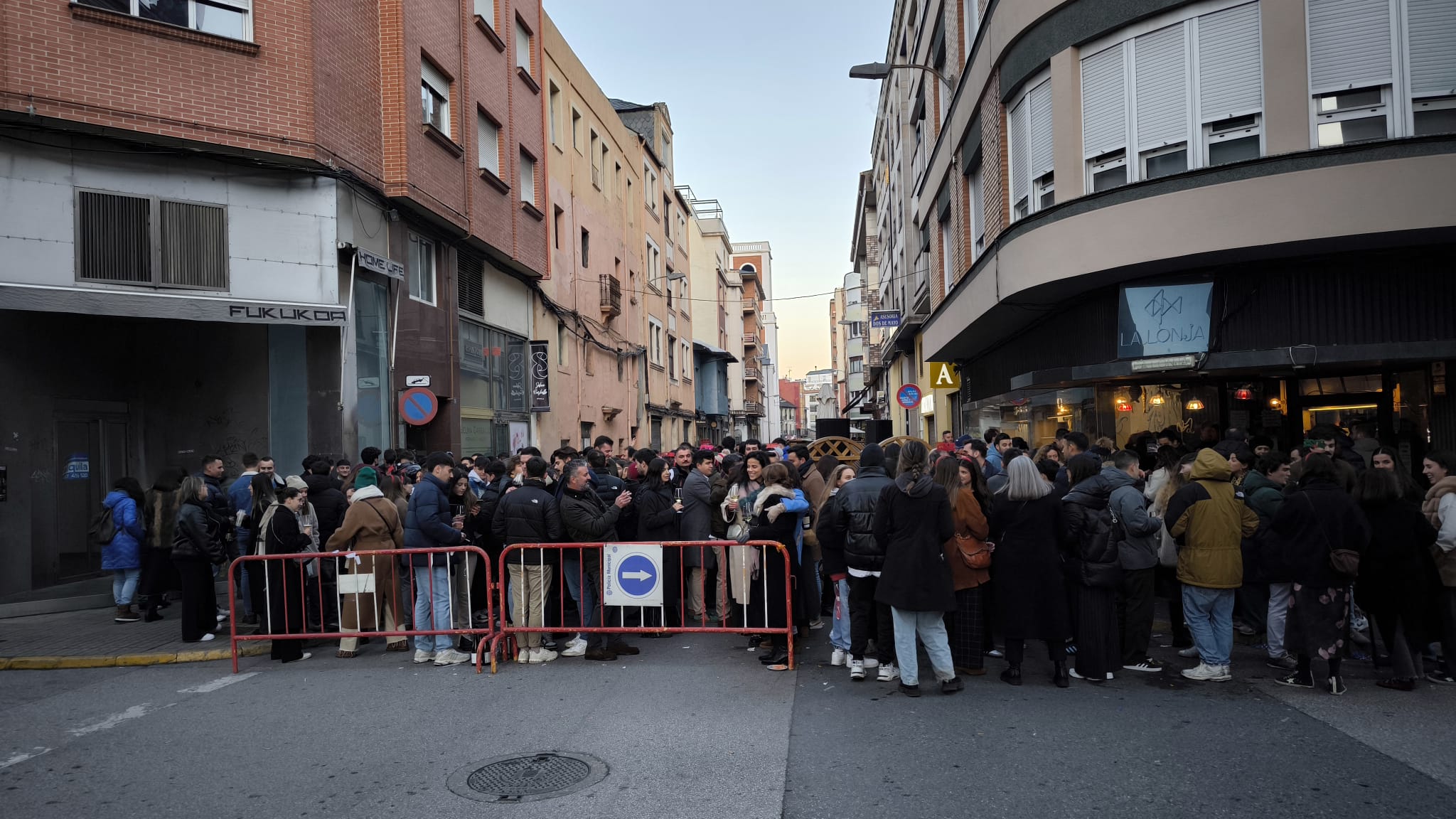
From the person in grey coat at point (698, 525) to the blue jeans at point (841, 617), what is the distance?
139 cm

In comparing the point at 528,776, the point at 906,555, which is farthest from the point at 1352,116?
the point at 528,776

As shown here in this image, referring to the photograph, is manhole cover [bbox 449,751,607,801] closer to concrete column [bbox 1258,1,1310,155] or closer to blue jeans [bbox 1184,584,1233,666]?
blue jeans [bbox 1184,584,1233,666]

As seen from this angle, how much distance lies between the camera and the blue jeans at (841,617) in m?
7.43

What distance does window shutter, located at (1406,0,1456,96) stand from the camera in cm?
902

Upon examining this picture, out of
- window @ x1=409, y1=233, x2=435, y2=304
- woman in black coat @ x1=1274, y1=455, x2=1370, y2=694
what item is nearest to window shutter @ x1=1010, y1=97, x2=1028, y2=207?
woman in black coat @ x1=1274, y1=455, x2=1370, y2=694

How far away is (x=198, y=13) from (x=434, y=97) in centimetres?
484

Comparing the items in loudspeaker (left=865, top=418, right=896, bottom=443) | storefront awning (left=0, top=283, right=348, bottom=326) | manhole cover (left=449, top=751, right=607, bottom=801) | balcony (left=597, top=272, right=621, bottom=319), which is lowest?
manhole cover (left=449, top=751, right=607, bottom=801)

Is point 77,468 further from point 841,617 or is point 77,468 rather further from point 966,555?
point 966,555

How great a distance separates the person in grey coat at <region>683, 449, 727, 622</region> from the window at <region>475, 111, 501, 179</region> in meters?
11.9

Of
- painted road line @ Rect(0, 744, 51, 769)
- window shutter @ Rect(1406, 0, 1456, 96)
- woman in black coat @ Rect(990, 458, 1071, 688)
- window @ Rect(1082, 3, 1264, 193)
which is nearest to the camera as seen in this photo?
painted road line @ Rect(0, 744, 51, 769)

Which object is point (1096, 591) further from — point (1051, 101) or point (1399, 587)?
point (1051, 101)

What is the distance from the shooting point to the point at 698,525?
8.56 metres

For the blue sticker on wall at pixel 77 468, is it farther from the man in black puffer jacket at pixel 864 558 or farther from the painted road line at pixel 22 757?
the man in black puffer jacket at pixel 864 558

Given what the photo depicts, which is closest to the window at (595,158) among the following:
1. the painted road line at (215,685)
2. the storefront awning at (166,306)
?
the storefront awning at (166,306)
